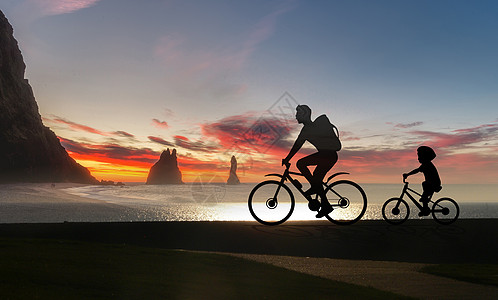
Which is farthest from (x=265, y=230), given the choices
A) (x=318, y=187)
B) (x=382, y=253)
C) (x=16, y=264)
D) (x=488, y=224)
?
(x=488, y=224)

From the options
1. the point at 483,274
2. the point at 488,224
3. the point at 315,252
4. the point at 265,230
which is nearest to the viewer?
the point at 483,274

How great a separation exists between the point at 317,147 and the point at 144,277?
6320mm

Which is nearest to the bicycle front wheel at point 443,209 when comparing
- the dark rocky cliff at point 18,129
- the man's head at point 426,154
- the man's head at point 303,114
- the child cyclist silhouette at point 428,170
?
the child cyclist silhouette at point 428,170

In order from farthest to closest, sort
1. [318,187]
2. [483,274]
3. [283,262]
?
[318,187], [283,262], [483,274]

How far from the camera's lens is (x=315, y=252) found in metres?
9.88

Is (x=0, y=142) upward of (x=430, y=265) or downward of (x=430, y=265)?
upward

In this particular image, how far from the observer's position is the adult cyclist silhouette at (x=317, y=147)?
422 inches

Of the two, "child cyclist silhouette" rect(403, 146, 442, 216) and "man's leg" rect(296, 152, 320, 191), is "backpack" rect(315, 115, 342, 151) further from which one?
"child cyclist silhouette" rect(403, 146, 442, 216)

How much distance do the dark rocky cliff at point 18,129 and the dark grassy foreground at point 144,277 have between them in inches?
4118

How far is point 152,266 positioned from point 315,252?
4557mm

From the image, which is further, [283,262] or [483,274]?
Answer: [283,262]

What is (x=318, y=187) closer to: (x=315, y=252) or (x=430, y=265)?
(x=315, y=252)

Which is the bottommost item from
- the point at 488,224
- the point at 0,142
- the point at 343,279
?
the point at 343,279

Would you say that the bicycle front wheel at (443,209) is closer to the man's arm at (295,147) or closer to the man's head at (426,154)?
the man's head at (426,154)
